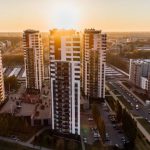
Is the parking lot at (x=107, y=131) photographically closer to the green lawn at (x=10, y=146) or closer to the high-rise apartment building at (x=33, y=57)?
the green lawn at (x=10, y=146)

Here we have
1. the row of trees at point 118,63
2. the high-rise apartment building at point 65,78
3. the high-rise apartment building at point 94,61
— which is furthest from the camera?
the row of trees at point 118,63

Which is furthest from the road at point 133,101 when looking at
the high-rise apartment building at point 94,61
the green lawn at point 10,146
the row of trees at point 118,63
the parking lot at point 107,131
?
the green lawn at point 10,146

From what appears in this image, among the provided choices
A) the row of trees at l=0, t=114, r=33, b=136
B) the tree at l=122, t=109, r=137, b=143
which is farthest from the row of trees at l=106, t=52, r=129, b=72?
the row of trees at l=0, t=114, r=33, b=136

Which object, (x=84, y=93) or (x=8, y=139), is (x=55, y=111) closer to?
(x=8, y=139)

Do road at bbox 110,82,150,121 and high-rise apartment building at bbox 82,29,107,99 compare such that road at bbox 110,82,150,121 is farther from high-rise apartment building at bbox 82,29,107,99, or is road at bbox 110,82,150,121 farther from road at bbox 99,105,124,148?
high-rise apartment building at bbox 82,29,107,99

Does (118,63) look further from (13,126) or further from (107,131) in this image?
(13,126)

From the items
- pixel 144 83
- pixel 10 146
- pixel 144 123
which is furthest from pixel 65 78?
pixel 144 83
